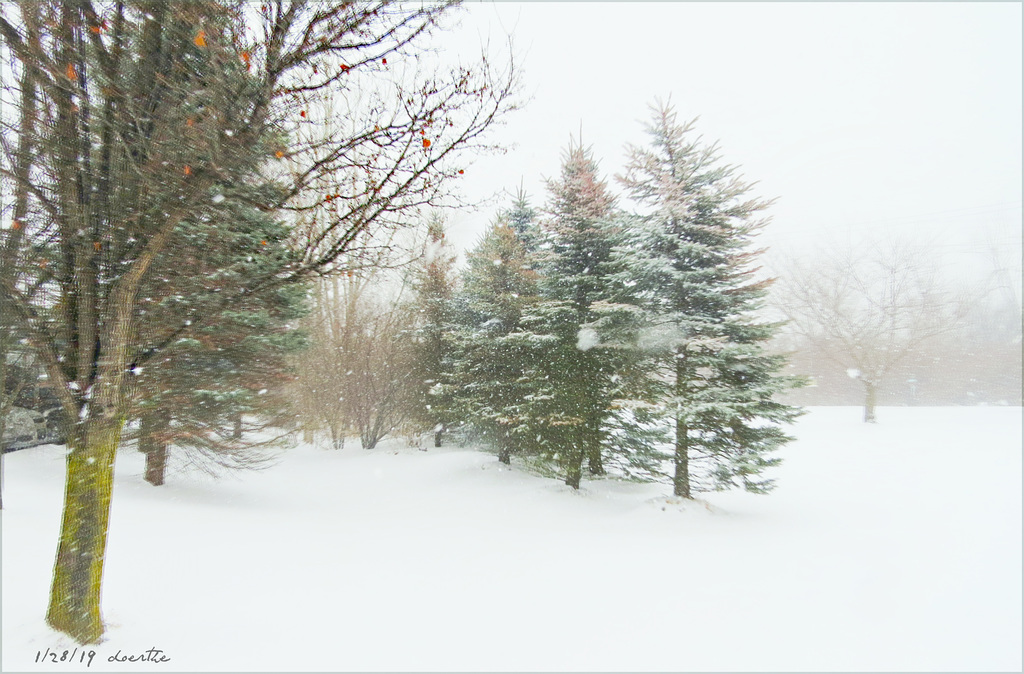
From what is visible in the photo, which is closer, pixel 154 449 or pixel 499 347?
pixel 154 449

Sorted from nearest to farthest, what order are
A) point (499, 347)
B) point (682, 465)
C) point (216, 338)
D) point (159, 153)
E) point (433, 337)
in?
1. point (159, 153)
2. point (216, 338)
3. point (682, 465)
4. point (499, 347)
5. point (433, 337)

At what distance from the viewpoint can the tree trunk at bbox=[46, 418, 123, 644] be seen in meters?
2.88

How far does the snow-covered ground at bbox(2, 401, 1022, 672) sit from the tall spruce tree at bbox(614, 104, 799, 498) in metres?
1.20

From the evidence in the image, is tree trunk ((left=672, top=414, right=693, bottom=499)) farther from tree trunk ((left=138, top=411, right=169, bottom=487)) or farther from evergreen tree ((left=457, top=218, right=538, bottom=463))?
tree trunk ((left=138, top=411, right=169, bottom=487))

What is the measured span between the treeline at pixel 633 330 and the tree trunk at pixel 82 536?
4027mm

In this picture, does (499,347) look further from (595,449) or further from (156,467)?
(156,467)

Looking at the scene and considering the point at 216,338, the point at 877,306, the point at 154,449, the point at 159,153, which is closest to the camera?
the point at 159,153

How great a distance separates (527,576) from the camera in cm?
473

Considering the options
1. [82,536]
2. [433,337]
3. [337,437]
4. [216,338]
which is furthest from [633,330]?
[337,437]

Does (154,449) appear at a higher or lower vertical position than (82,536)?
lower

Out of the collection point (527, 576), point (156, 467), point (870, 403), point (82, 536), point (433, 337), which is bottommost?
point (527, 576)

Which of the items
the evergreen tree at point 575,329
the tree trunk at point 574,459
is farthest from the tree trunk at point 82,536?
the tree trunk at point 574,459

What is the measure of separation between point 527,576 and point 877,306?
20786mm

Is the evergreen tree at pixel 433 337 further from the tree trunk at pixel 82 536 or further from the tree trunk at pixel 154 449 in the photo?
the tree trunk at pixel 82 536
